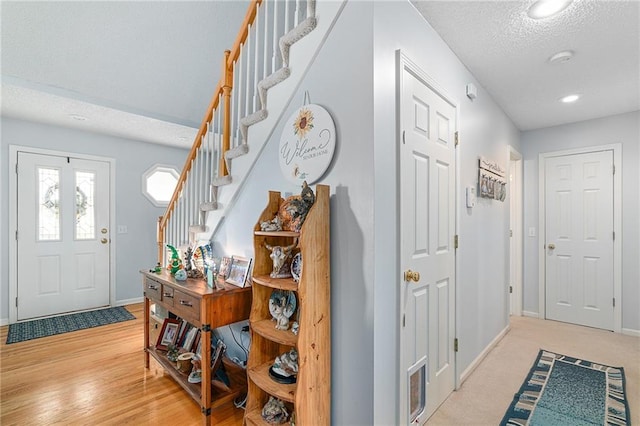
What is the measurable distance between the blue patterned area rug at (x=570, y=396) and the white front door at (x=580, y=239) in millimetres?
1218

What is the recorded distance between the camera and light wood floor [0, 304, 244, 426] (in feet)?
6.15

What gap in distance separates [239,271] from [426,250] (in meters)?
1.23

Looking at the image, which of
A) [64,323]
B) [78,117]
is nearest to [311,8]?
[78,117]

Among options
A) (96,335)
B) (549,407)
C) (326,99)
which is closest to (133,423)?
(96,335)

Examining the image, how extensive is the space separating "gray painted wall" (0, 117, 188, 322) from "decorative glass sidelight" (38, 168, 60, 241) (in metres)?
0.29

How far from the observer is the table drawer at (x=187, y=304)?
179 cm

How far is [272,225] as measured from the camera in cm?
155

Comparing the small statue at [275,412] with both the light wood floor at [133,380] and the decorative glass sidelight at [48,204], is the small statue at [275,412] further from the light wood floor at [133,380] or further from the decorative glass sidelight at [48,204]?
the decorative glass sidelight at [48,204]

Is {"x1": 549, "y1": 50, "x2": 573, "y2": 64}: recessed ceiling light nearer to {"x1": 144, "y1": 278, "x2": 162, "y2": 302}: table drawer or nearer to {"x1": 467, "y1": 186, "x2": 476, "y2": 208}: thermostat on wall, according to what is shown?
{"x1": 467, "y1": 186, "x2": 476, "y2": 208}: thermostat on wall

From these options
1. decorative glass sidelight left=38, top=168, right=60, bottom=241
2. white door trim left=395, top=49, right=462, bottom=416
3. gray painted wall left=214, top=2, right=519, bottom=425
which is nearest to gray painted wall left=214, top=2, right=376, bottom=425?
gray painted wall left=214, top=2, right=519, bottom=425

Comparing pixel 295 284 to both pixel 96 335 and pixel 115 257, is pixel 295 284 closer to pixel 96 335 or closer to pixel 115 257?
pixel 96 335

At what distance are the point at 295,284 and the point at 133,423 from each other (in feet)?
4.80

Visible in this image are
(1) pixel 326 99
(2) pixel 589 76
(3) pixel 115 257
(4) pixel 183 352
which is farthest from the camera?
(3) pixel 115 257

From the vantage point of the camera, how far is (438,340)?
6.24ft
